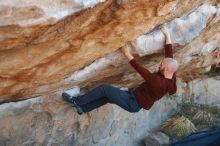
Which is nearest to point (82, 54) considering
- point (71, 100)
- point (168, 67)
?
point (71, 100)

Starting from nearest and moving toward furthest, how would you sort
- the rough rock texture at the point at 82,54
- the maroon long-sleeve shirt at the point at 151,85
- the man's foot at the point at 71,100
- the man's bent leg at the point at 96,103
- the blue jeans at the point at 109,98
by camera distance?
the rough rock texture at the point at 82,54 → the maroon long-sleeve shirt at the point at 151,85 → the blue jeans at the point at 109,98 → the man's bent leg at the point at 96,103 → the man's foot at the point at 71,100

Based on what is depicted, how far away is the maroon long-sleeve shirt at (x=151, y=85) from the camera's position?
5223mm

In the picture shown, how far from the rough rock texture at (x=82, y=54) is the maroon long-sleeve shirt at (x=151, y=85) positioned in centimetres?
31

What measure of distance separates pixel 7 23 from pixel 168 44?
2.41 m

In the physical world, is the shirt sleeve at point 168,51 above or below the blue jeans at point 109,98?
above

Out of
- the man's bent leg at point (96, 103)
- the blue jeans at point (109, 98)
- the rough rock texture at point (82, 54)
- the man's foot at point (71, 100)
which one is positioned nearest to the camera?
the rough rock texture at point (82, 54)

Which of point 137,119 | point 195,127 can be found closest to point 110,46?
point 137,119

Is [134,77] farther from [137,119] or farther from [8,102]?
[8,102]

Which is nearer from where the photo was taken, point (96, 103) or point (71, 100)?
point (96, 103)

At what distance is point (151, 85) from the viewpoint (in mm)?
5293

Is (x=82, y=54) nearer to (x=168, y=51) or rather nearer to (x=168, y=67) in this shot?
(x=168, y=67)

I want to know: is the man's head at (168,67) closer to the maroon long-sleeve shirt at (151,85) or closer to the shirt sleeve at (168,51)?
the maroon long-sleeve shirt at (151,85)

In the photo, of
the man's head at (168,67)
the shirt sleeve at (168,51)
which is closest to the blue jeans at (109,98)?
the man's head at (168,67)

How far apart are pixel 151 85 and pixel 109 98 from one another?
510 mm
